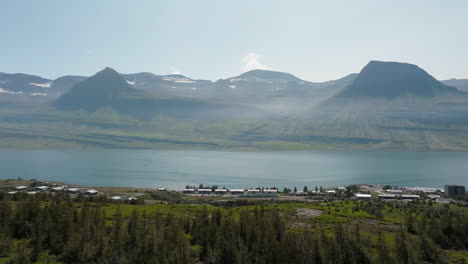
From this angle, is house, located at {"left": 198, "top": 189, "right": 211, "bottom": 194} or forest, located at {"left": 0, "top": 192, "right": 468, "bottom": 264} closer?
forest, located at {"left": 0, "top": 192, "right": 468, "bottom": 264}

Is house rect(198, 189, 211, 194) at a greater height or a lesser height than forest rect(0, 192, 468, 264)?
lesser

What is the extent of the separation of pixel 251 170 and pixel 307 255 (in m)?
156

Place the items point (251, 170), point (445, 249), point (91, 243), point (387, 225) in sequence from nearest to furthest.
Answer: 1. point (91, 243)
2. point (445, 249)
3. point (387, 225)
4. point (251, 170)

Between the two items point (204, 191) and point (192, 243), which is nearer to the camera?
point (192, 243)

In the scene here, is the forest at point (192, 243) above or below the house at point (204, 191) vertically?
above

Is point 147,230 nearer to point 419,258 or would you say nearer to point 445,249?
point 419,258

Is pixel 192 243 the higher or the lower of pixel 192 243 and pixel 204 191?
the higher

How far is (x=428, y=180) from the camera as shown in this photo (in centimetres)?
15875

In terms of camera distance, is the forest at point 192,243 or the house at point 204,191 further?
the house at point 204,191

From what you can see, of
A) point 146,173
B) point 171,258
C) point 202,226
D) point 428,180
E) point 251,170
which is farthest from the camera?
point 251,170

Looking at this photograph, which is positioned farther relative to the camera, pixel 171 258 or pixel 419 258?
pixel 419 258

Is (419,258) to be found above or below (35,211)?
below

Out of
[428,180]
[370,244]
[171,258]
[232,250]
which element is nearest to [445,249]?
[370,244]

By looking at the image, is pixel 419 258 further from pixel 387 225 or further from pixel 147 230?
pixel 147 230
